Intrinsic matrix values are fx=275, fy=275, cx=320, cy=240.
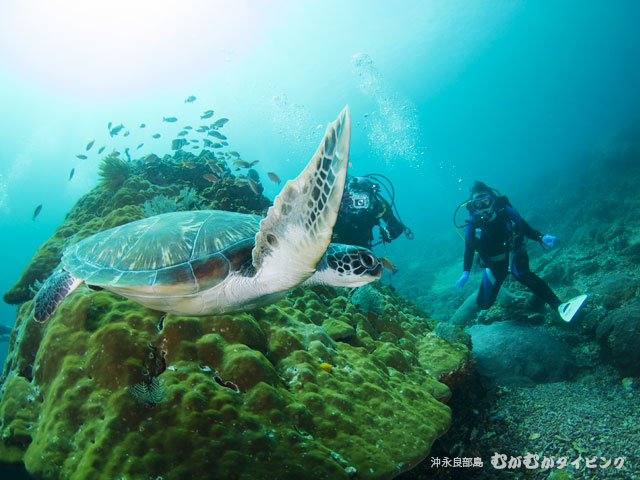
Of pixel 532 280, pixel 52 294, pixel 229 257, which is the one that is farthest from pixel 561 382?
pixel 52 294

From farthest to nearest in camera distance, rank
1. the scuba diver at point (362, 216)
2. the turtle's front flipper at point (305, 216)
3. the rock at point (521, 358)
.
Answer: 1. the scuba diver at point (362, 216)
2. the rock at point (521, 358)
3. the turtle's front flipper at point (305, 216)

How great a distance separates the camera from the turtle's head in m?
2.28

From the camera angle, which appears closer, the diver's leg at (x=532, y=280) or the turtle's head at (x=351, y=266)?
the turtle's head at (x=351, y=266)

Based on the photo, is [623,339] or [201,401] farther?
[623,339]

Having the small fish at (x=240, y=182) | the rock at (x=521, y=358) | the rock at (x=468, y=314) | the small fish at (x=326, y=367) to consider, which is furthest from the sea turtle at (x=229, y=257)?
the rock at (x=468, y=314)

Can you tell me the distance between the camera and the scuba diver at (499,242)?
6195 mm

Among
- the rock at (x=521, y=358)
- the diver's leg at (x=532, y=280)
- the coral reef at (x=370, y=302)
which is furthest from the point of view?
the diver's leg at (x=532, y=280)

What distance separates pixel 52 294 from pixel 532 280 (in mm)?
8118

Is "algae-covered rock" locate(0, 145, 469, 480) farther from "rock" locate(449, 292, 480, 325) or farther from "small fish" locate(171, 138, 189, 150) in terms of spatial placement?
"small fish" locate(171, 138, 189, 150)

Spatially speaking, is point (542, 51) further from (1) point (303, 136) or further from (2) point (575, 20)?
(1) point (303, 136)

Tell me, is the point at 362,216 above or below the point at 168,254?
above

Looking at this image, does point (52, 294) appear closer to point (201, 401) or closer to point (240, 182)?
point (201, 401)

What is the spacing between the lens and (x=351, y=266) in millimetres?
2332

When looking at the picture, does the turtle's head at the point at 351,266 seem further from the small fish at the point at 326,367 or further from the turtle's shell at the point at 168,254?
the small fish at the point at 326,367
